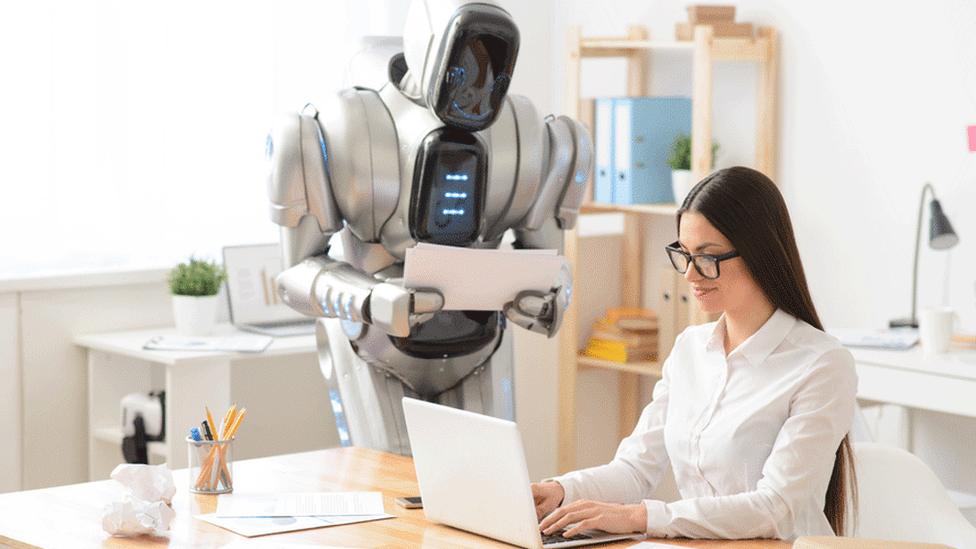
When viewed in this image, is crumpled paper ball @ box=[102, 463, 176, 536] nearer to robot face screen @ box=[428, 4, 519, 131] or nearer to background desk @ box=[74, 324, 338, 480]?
robot face screen @ box=[428, 4, 519, 131]

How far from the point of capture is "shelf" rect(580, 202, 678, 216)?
4367mm

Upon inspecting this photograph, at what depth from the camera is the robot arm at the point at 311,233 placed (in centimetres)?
278

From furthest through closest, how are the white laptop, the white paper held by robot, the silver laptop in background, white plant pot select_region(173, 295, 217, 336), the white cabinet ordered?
the silver laptop in background → white plant pot select_region(173, 295, 217, 336) → the white cabinet → the white paper held by robot → the white laptop

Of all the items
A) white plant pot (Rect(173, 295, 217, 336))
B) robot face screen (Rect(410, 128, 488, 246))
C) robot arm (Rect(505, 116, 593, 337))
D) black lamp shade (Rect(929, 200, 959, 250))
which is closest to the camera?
robot face screen (Rect(410, 128, 488, 246))

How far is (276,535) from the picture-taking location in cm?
213

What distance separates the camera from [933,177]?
3.96 meters

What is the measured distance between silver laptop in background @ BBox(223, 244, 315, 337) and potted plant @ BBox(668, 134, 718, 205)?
118 centimetres

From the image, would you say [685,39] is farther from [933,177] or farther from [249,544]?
[249,544]

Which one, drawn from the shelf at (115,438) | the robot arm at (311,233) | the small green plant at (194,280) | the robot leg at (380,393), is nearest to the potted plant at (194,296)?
the small green plant at (194,280)

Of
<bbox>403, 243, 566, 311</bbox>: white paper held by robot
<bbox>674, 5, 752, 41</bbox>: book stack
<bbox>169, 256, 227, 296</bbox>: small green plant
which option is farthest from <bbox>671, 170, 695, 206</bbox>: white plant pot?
<bbox>403, 243, 566, 311</bbox>: white paper held by robot

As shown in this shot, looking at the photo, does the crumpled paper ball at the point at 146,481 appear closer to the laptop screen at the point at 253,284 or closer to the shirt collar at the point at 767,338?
the shirt collar at the point at 767,338

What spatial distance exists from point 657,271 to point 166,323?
1631mm

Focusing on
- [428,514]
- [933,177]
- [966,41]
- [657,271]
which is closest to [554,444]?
[657,271]

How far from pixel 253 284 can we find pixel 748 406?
2.41m
